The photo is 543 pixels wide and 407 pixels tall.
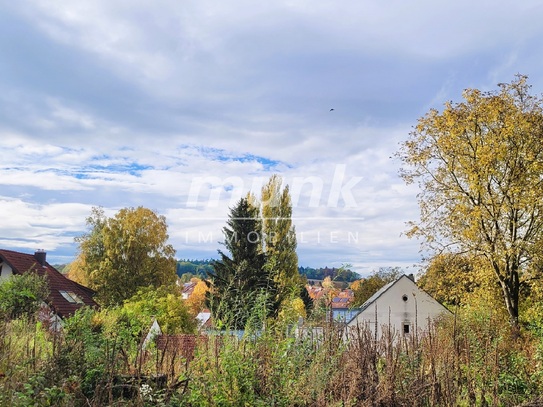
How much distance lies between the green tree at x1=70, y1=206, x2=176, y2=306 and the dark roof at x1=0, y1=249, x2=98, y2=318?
3456mm

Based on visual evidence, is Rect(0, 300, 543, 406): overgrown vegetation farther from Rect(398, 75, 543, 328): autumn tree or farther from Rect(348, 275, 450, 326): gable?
Rect(348, 275, 450, 326): gable

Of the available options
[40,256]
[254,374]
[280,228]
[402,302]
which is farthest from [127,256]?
[254,374]

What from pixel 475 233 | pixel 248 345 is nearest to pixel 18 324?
pixel 248 345

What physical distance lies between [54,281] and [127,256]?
7637mm

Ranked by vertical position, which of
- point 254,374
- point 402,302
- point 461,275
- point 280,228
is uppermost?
point 280,228

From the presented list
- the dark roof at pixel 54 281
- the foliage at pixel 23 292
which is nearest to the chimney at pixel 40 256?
the dark roof at pixel 54 281

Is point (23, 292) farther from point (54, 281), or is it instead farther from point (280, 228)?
point (280, 228)

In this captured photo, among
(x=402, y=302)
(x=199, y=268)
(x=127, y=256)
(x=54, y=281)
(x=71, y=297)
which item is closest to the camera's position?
(x=199, y=268)

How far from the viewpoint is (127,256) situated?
34.4 meters

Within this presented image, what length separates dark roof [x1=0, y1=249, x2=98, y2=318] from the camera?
79.0ft

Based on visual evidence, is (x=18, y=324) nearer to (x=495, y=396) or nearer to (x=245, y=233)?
(x=495, y=396)

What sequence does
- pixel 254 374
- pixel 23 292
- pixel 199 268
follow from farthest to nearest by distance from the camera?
pixel 23 292 → pixel 199 268 → pixel 254 374

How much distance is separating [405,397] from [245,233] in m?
26.9

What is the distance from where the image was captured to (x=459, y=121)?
18.2 metres
